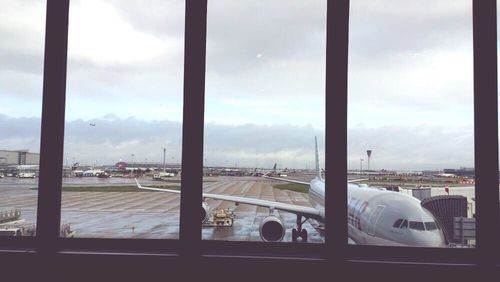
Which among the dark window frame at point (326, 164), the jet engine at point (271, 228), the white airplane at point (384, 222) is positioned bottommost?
the jet engine at point (271, 228)

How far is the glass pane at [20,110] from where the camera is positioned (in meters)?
2.51

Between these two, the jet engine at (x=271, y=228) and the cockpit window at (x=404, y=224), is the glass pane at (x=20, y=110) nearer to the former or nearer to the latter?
the jet engine at (x=271, y=228)

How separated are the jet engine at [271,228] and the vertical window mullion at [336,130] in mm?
3412

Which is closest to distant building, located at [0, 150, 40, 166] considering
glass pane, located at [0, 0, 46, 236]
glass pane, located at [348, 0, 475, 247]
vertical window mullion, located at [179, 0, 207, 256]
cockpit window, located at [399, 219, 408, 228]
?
glass pane, located at [0, 0, 46, 236]

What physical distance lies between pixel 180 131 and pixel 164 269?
87 centimetres

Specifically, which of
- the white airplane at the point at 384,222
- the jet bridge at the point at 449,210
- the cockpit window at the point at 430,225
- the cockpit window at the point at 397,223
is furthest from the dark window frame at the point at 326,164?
the cockpit window at the point at 397,223

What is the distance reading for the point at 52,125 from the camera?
247 cm

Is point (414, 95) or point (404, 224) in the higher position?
point (414, 95)

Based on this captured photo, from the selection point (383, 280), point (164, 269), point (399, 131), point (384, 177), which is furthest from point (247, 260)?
point (384, 177)

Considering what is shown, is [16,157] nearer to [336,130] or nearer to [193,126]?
[193,126]

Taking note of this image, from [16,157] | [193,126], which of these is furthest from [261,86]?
[16,157]

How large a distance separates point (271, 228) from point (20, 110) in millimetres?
4187

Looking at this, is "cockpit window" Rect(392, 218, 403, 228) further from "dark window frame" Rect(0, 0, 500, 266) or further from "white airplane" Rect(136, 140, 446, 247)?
"dark window frame" Rect(0, 0, 500, 266)

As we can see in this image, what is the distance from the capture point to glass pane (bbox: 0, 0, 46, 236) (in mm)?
2512
